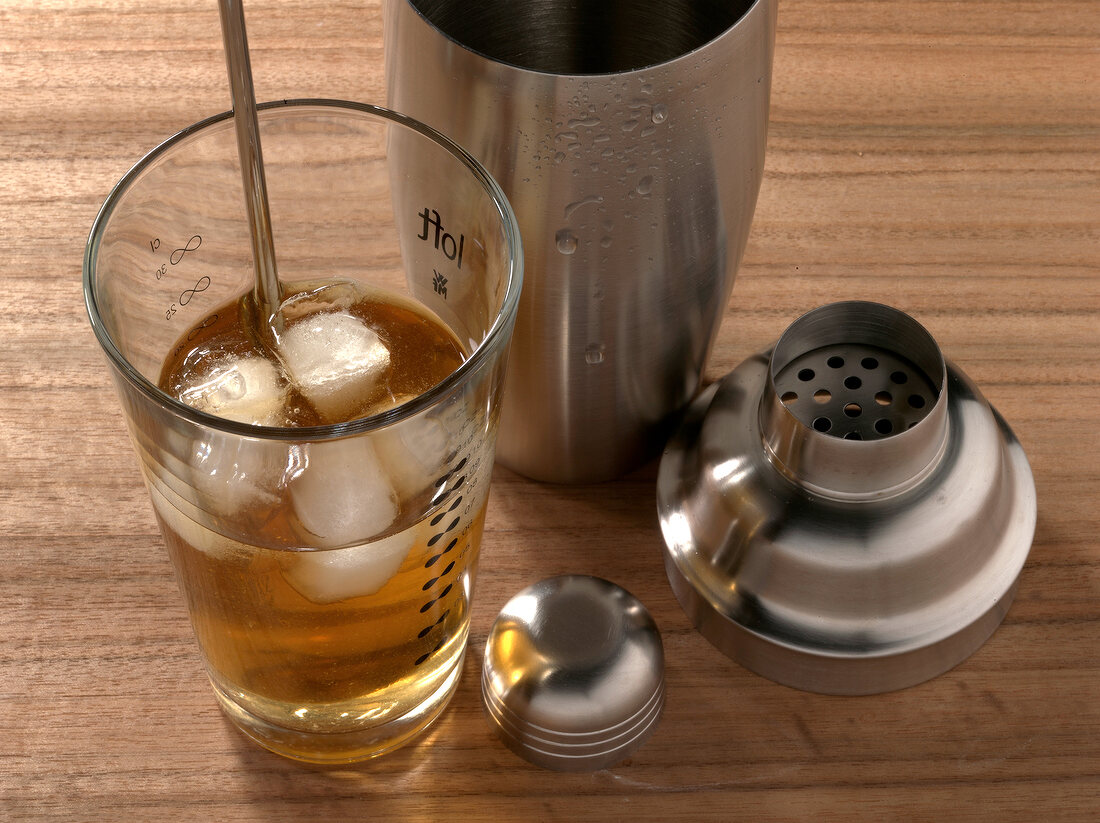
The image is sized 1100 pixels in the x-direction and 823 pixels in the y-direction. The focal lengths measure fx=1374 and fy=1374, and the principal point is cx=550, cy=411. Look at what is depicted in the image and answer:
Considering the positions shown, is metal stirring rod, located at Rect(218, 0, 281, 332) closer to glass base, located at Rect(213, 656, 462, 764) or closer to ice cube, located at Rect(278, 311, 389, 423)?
ice cube, located at Rect(278, 311, 389, 423)

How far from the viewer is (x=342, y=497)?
562 mm

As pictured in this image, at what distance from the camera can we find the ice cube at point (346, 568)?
577 millimetres

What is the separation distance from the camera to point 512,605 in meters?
0.70

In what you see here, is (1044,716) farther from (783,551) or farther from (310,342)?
(310,342)

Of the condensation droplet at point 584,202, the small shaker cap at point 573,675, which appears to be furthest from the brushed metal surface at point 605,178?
the small shaker cap at point 573,675

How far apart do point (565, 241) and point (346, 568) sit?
0.19 metres

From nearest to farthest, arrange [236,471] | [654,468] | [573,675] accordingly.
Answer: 1. [236,471]
2. [573,675]
3. [654,468]

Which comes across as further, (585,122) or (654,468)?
(654,468)

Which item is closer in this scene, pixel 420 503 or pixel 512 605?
pixel 420 503

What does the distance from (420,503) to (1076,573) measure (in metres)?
0.39

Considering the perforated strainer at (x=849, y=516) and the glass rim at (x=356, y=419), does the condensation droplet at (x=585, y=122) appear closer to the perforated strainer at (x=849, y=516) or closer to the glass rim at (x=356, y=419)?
the glass rim at (x=356, y=419)

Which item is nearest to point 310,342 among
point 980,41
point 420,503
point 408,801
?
point 420,503

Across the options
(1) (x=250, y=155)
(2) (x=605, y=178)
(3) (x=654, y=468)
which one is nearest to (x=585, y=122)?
(2) (x=605, y=178)

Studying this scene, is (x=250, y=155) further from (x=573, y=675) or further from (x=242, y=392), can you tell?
(x=573, y=675)
